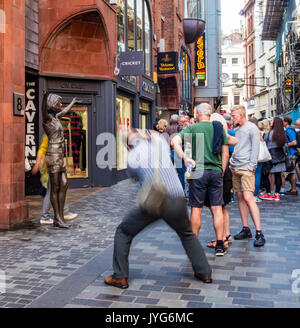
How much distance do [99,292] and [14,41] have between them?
4.69 m

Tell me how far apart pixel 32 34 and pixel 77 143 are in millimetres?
3253

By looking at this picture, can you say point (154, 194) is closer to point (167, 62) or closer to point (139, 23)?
point (139, 23)

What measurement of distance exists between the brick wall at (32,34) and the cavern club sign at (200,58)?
82.9ft

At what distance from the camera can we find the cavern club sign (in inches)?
1371

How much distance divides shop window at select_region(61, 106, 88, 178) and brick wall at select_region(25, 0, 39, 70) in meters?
1.89

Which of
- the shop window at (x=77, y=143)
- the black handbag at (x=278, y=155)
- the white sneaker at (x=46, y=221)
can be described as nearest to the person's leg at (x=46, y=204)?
the white sneaker at (x=46, y=221)

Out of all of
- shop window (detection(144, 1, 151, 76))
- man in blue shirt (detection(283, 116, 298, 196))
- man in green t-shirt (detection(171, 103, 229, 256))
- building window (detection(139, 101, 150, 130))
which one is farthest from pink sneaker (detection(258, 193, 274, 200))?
shop window (detection(144, 1, 151, 76))

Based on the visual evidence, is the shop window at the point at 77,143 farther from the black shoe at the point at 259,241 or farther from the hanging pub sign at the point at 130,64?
the black shoe at the point at 259,241

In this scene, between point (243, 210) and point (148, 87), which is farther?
point (148, 87)

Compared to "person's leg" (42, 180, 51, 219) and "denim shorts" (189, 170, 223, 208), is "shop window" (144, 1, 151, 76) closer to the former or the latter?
"person's leg" (42, 180, 51, 219)

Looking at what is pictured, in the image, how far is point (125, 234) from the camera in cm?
424

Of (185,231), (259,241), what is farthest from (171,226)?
(259,241)
